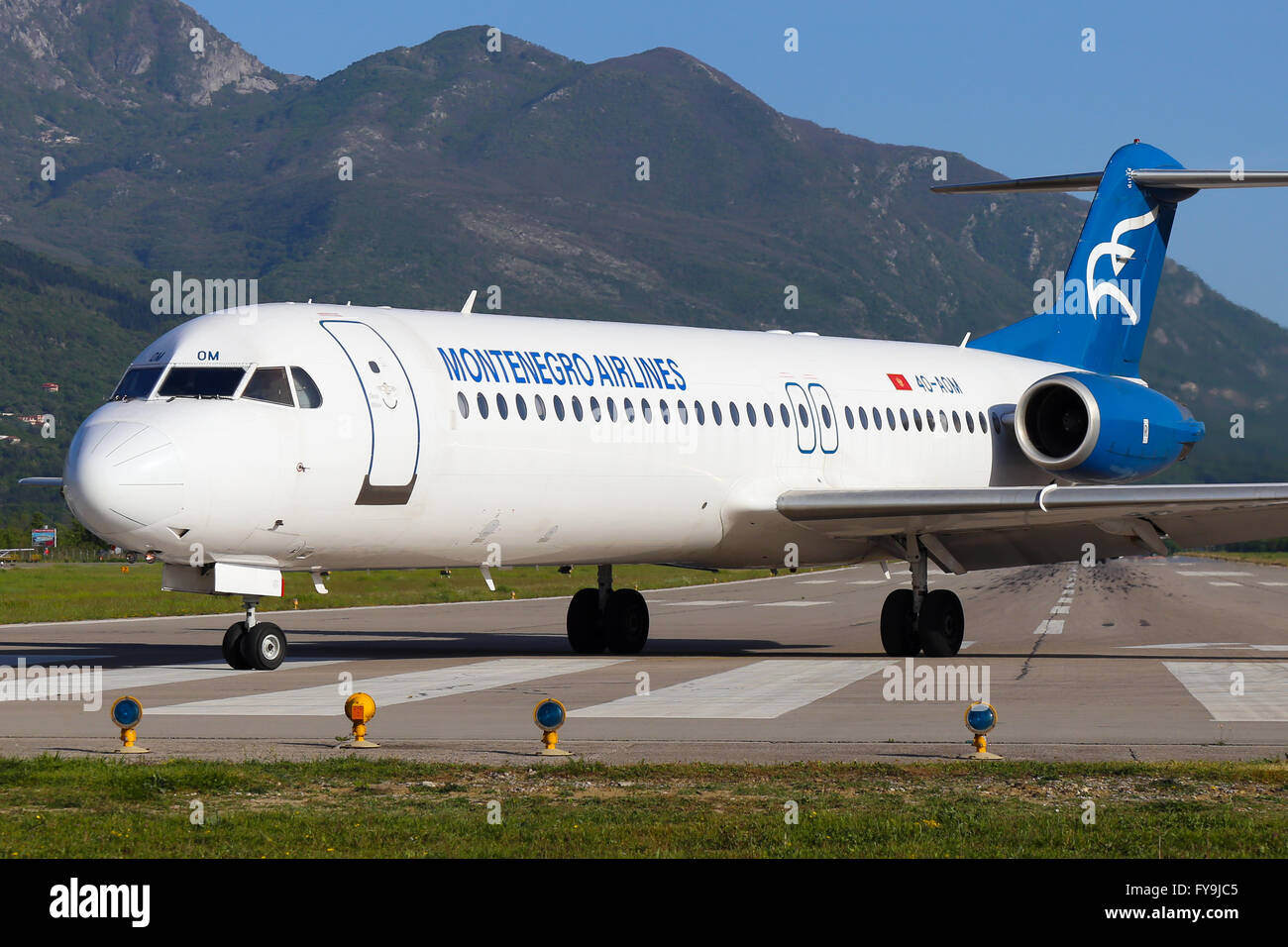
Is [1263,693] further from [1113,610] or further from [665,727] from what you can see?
[1113,610]

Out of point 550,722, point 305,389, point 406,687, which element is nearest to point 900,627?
point 406,687

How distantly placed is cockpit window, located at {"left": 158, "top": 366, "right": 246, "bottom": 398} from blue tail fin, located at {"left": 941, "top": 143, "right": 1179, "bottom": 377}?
16.7 m

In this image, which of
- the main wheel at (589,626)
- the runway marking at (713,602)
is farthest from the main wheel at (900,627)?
the runway marking at (713,602)

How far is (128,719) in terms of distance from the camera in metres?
13.2

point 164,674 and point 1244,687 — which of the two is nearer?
point 1244,687

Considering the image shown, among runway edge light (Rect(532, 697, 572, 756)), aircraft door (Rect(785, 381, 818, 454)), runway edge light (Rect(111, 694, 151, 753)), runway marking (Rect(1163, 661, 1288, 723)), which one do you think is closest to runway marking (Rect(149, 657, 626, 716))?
runway edge light (Rect(111, 694, 151, 753))

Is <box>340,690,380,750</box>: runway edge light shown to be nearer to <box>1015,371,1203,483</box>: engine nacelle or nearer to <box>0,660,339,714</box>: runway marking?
<box>0,660,339,714</box>: runway marking

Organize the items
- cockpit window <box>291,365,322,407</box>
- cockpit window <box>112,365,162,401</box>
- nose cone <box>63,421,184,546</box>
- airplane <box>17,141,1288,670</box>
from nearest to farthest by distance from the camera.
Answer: nose cone <box>63,421,184,546</box>, airplane <box>17,141,1288,670</box>, cockpit window <box>112,365,162,401</box>, cockpit window <box>291,365,322,407</box>

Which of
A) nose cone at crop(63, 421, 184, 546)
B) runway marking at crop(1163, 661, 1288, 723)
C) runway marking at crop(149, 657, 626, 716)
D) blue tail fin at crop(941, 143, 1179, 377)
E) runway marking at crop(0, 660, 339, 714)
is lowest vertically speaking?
runway marking at crop(1163, 661, 1288, 723)

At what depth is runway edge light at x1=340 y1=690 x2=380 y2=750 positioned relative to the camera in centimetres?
1352

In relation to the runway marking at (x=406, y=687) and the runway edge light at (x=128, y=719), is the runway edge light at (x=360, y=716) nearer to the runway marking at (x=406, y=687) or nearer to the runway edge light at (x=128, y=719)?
the runway edge light at (x=128, y=719)

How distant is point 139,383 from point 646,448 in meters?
6.77

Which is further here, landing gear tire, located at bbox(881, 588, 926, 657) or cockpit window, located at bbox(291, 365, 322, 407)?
landing gear tire, located at bbox(881, 588, 926, 657)

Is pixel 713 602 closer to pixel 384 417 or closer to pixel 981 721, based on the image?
pixel 384 417
